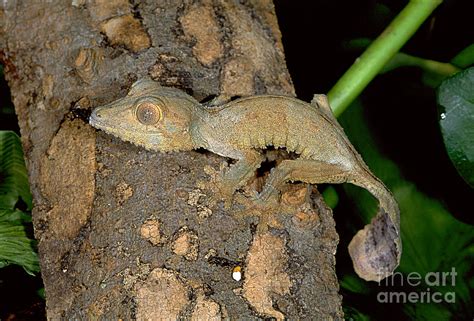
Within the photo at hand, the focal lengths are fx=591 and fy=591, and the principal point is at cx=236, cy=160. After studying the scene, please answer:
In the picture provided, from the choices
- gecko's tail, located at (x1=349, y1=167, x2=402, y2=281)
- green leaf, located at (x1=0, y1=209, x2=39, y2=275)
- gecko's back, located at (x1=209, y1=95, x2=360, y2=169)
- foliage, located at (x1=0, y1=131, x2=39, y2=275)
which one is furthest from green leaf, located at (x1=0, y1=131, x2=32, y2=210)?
gecko's tail, located at (x1=349, y1=167, x2=402, y2=281)

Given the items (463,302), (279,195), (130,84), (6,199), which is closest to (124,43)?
(130,84)

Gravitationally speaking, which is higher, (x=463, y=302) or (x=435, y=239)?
(x=435, y=239)

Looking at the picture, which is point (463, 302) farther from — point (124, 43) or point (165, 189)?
point (124, 43)

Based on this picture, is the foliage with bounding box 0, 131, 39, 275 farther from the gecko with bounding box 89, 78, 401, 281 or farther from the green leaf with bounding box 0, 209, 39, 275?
the gecko with bounding box 89, 78, 401, 281

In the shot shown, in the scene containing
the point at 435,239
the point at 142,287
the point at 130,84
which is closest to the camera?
the point at 142,287

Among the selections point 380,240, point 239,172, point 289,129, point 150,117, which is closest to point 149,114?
point 150,117

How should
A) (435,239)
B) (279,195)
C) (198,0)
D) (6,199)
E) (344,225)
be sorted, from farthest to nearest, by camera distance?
(344,225) → (435,239) → (6,199) → (198,0) → (279,195)

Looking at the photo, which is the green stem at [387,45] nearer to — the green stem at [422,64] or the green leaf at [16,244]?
the green stem at [422,64]
